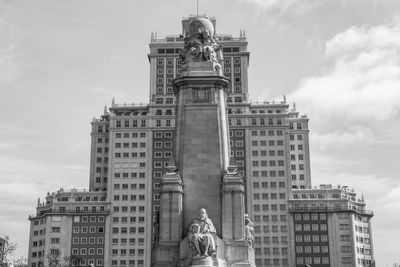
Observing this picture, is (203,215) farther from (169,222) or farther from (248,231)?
(248,231)

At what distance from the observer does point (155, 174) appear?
16050cm

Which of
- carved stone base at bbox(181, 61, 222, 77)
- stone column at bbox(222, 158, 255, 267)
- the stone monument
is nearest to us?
the stone monument

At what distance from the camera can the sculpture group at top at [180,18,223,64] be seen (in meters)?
49.8

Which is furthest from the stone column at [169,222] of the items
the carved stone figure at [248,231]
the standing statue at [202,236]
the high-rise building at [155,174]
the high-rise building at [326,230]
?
the high-rise building at [326,230]

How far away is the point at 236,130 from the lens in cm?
16338

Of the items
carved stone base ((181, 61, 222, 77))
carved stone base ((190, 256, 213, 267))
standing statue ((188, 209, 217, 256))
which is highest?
carved stone base ((181, 61, 222, 77))

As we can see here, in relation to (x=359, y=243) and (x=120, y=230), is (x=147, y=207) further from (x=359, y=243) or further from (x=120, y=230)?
(x=359, y=243)

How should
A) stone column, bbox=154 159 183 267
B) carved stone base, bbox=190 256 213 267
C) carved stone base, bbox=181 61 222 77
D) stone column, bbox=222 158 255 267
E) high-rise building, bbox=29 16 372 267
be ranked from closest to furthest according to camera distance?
carved stone base, bbox=190 256 213 267, stone column, bbox=222 158 255 267, stone column, bbox=154 159 183 267, carved stone base, bbox=181 61 222 77, high-rise building, bbox=29 16 372 267

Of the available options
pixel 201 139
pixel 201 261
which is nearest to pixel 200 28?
pixel 201 139

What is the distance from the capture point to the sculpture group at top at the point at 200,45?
49.8 m

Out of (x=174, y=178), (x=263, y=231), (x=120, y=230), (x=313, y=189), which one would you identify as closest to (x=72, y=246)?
(x=120, y=230)

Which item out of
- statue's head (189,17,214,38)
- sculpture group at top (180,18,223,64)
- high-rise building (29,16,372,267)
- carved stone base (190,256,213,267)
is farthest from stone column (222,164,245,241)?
high-rise building (29,16,372,267)

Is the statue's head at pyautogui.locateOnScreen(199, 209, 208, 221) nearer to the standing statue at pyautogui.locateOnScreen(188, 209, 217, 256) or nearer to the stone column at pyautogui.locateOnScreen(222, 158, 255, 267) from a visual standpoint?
the standing statue at pyautogui.locateOnScreen(188, 209, 217, 256)

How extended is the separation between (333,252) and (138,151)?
177ft
